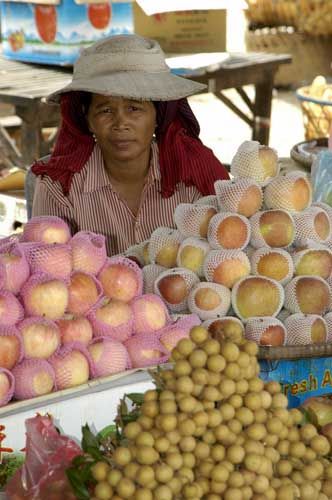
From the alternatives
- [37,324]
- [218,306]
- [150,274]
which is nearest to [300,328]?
[218,306]

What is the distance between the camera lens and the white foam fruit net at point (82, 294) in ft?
6.28

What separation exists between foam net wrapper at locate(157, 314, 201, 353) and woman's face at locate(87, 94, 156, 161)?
0.83 meters

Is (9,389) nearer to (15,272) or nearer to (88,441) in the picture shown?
(15,272)

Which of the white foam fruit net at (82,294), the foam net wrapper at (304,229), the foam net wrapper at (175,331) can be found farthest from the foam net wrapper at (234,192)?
the white foam fruit net at (82,294)

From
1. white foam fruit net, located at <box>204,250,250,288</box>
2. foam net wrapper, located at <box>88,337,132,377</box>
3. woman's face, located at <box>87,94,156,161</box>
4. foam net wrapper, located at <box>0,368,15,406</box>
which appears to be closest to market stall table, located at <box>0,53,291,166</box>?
woman's face, located at <box>87,94,156,161</box>

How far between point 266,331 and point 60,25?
323 centimetres

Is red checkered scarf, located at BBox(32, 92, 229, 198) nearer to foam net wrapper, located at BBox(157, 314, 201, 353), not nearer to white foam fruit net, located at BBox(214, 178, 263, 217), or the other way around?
white foam fruit net, located at BBox(214, 178, 263, 217)

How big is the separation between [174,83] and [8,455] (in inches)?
55.1

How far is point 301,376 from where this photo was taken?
202 centimetres

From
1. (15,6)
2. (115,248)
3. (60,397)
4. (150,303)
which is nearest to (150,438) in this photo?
(60,397)

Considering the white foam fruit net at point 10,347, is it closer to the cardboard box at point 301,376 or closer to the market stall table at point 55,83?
the cardboard box at point 301,376

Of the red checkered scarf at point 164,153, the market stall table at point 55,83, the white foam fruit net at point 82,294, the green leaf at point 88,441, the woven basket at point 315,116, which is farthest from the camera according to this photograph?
the woven basket at point 315,116

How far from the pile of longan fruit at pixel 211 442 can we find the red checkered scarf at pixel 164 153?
1.50 meters

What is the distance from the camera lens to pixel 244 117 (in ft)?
21.2
